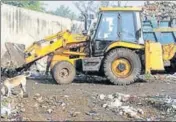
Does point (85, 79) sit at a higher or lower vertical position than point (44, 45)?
lower

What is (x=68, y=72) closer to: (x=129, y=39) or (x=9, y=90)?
(x=129, y=39)

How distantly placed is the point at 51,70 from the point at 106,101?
4.15 meters

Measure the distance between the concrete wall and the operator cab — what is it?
267 inches

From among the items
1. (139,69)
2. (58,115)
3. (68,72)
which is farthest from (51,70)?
(58,115)

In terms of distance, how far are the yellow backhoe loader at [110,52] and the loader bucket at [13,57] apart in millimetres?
791

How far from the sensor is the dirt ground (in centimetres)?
889

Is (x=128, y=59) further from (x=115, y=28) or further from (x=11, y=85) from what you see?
(x=11, y=85)

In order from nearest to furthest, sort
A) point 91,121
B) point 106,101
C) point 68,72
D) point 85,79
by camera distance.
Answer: point 91,121, point 106,101, point 68,72, point 85,79

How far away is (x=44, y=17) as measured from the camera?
25.7m

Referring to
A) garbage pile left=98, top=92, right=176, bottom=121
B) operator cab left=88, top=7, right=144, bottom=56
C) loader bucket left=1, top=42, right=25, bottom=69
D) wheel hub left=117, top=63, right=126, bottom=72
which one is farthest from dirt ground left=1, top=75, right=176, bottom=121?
operator cab left=88, top=7, right=144, bottom=56

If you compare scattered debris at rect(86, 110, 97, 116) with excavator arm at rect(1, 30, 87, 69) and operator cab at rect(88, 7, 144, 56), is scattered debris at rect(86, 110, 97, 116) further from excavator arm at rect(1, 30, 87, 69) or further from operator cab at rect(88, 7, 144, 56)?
excavator arm at rect(1, 30, 87, 69)

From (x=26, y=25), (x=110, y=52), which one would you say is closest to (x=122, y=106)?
(x=110, y=52)

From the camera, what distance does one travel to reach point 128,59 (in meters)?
14.3

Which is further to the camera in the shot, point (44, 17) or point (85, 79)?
point (44, 17)
